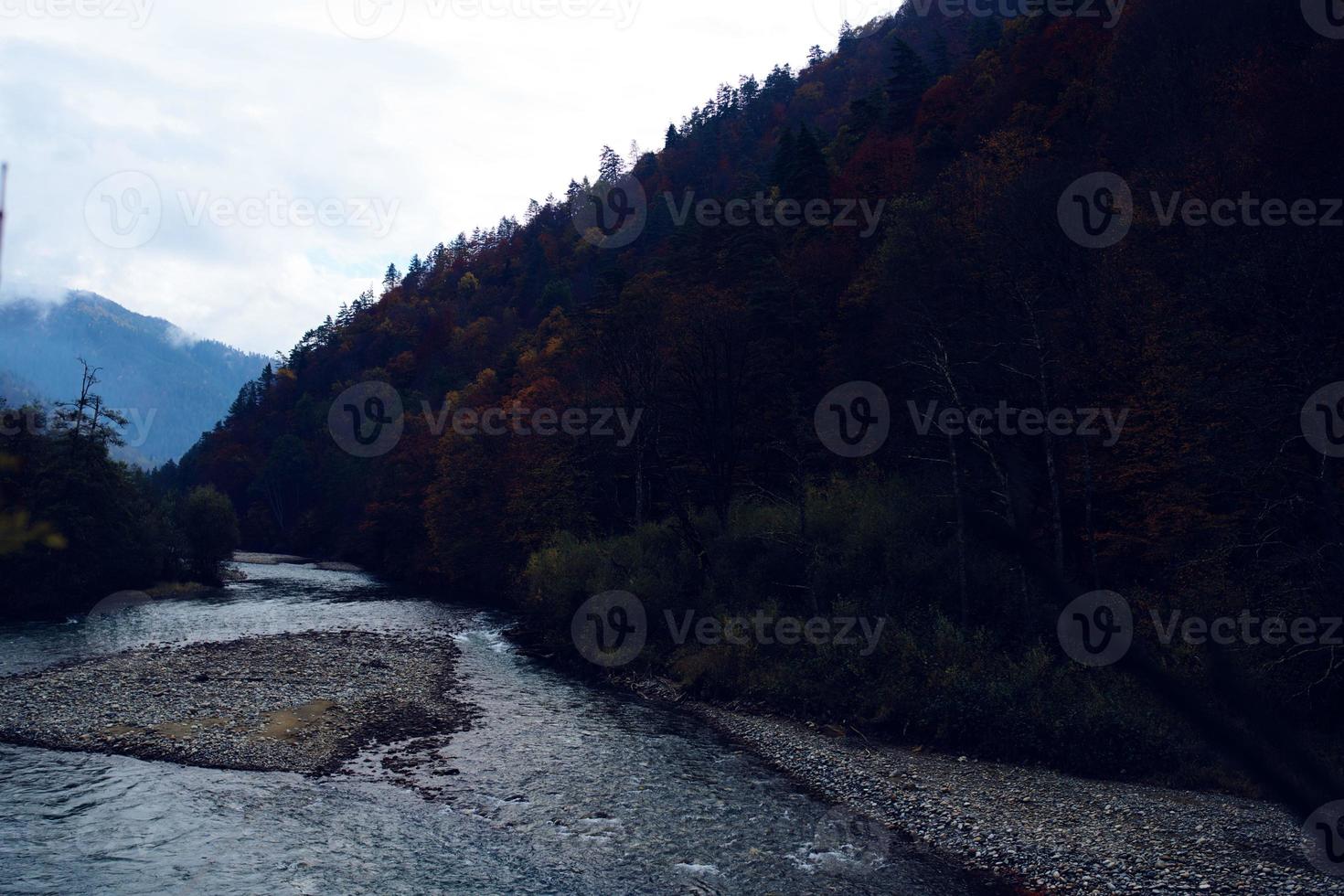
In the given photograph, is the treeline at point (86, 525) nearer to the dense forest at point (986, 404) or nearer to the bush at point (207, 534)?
the bush at point (207, 534)

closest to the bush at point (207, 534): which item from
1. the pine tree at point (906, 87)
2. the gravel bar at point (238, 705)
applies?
the gravel bar at point (238, 705)

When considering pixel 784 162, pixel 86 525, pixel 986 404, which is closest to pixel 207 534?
pixel 86 525

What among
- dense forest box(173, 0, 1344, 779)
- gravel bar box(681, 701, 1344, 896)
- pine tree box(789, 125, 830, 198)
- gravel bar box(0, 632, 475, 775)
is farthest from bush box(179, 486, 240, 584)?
gravel bar box(681, 701, 1344, 896)

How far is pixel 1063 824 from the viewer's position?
16.0 metres

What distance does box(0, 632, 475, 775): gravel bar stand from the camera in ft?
67.9

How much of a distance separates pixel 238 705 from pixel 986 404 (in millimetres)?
26553

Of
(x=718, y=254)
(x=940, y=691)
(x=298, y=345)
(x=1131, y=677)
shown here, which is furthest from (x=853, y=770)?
(x=298, y=345)

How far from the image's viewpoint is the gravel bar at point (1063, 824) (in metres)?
13.6

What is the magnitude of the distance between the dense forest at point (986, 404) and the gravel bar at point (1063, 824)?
73.7 inches

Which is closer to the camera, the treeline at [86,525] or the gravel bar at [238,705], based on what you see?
the gravel bar at [238,705]

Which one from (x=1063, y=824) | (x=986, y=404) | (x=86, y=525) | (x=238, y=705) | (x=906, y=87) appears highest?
(x=906, y=87)

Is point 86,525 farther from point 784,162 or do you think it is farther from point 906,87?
point 906,87

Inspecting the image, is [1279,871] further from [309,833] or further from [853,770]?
[309,833]

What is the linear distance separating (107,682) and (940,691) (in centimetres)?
2628
